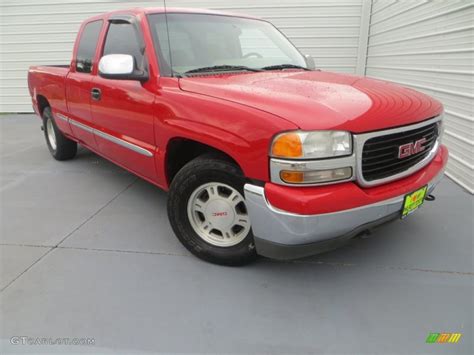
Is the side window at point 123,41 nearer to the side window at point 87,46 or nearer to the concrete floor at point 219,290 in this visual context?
the side window at point 87,46

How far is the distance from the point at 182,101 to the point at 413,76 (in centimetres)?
430

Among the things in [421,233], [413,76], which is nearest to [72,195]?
[421,233]

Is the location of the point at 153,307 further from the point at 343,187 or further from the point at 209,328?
the point at 343,187

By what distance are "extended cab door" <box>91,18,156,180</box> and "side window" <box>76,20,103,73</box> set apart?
0.33 m

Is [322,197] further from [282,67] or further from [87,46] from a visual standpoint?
[87,46]

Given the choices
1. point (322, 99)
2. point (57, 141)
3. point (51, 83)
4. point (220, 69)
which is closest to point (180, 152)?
point (220, 69)

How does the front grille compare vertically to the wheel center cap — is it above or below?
above

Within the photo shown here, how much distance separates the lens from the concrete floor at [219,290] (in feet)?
6.56

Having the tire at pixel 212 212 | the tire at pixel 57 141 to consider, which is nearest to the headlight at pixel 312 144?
the tire at pixel 212 212

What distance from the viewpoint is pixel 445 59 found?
443 centimetres

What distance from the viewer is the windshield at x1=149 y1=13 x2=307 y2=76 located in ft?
9.37

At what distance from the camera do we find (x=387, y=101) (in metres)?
2.28
